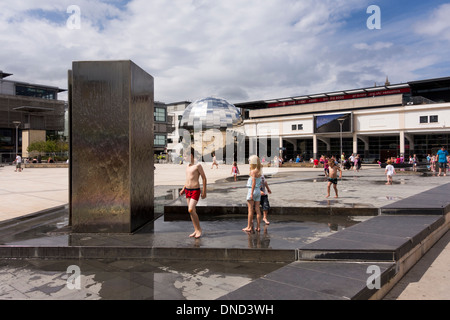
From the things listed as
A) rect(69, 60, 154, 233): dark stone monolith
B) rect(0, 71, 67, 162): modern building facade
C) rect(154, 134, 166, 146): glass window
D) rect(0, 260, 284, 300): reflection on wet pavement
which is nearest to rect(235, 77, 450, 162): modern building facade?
rect(154, 134, 166, 146): glass window

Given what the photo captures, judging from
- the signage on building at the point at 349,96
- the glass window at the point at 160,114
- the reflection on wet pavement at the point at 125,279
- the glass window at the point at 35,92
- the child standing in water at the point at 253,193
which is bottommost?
the reflection on wet pavement at the point at 125,279

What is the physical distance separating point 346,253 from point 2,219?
7964mm

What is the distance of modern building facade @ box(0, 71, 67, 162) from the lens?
68938 millimetres

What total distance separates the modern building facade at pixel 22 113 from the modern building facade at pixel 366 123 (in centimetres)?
4382

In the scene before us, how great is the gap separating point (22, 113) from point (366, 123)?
68.0 metres

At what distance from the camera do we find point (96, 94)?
6215 millimetres

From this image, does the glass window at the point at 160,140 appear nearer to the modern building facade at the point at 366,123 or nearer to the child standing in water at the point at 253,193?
the modern building facade at the point at 366,123

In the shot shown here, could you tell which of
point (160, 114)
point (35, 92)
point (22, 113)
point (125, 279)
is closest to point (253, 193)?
point (125, 279)

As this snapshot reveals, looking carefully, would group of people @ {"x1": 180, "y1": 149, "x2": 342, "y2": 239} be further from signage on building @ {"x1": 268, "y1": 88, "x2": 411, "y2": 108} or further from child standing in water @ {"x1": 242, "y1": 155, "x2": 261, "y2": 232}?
signage on building @ {"x1": 268, "y1": 88, "x2": 411, "y2": 108}

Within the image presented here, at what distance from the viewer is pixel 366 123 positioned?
49.5 m

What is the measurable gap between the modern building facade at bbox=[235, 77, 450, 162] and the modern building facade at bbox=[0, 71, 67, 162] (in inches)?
1725

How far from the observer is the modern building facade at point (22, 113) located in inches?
2714

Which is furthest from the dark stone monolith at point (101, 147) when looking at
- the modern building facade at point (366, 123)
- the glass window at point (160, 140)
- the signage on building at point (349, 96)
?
the glass window at point (160, 140)
